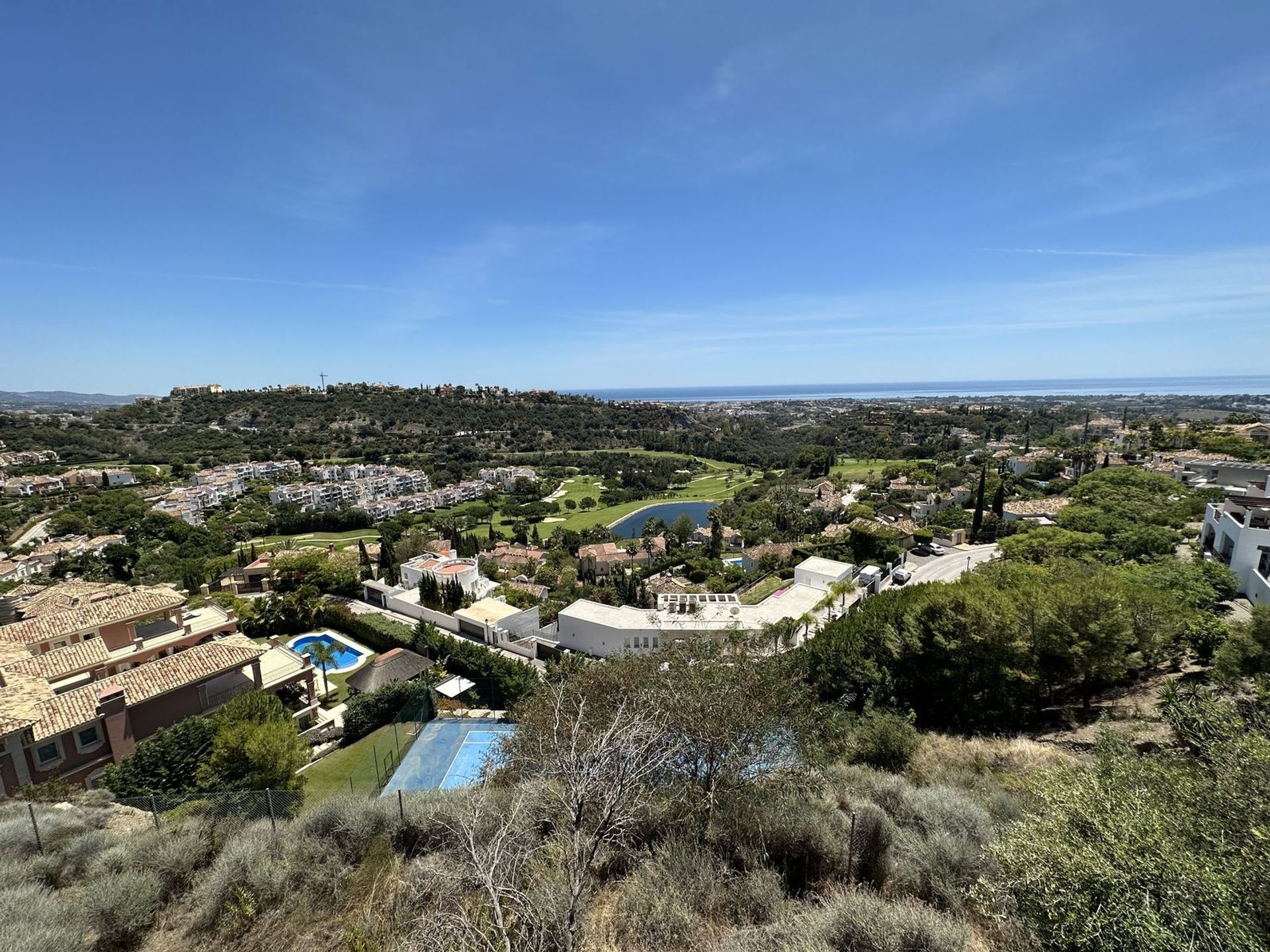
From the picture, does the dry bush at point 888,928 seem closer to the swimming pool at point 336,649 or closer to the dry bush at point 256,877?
the dry bush at point 256,877

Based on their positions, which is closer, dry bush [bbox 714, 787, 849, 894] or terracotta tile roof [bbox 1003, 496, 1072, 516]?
dry bush [bbox 714, 787, 849, 894]

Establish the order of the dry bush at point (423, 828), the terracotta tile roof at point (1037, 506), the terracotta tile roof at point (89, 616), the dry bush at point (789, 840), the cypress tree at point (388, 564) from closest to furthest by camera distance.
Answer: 1. the dry bush at point (789, 840)
2. the dry bush at point (423, 828)
3. the terracotta tile roof at point (89, 616)
4. the cypress tree at point (388, 564)
5. the terracotta tile roof at point (1037, 506)

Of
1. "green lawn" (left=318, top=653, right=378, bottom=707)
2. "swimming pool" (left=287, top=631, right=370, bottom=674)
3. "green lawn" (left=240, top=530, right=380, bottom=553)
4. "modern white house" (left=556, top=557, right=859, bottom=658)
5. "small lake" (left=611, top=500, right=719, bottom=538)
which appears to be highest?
"modern white house" (left=556, top=557, right=859, bottom=658)

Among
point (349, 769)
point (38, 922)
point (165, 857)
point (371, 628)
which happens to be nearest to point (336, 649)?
point (371, 628)

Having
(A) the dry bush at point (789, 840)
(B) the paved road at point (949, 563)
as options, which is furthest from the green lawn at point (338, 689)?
(B) the paved road at point (949, 563)

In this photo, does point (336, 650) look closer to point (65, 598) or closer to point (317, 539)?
point (65, 598)

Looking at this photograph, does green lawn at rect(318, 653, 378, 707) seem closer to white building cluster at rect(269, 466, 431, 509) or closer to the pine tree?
the pine tree

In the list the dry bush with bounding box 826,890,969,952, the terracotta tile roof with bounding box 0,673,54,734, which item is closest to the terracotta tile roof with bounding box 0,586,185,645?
the terracotta tile roof with bounding box 0,673,54,734
